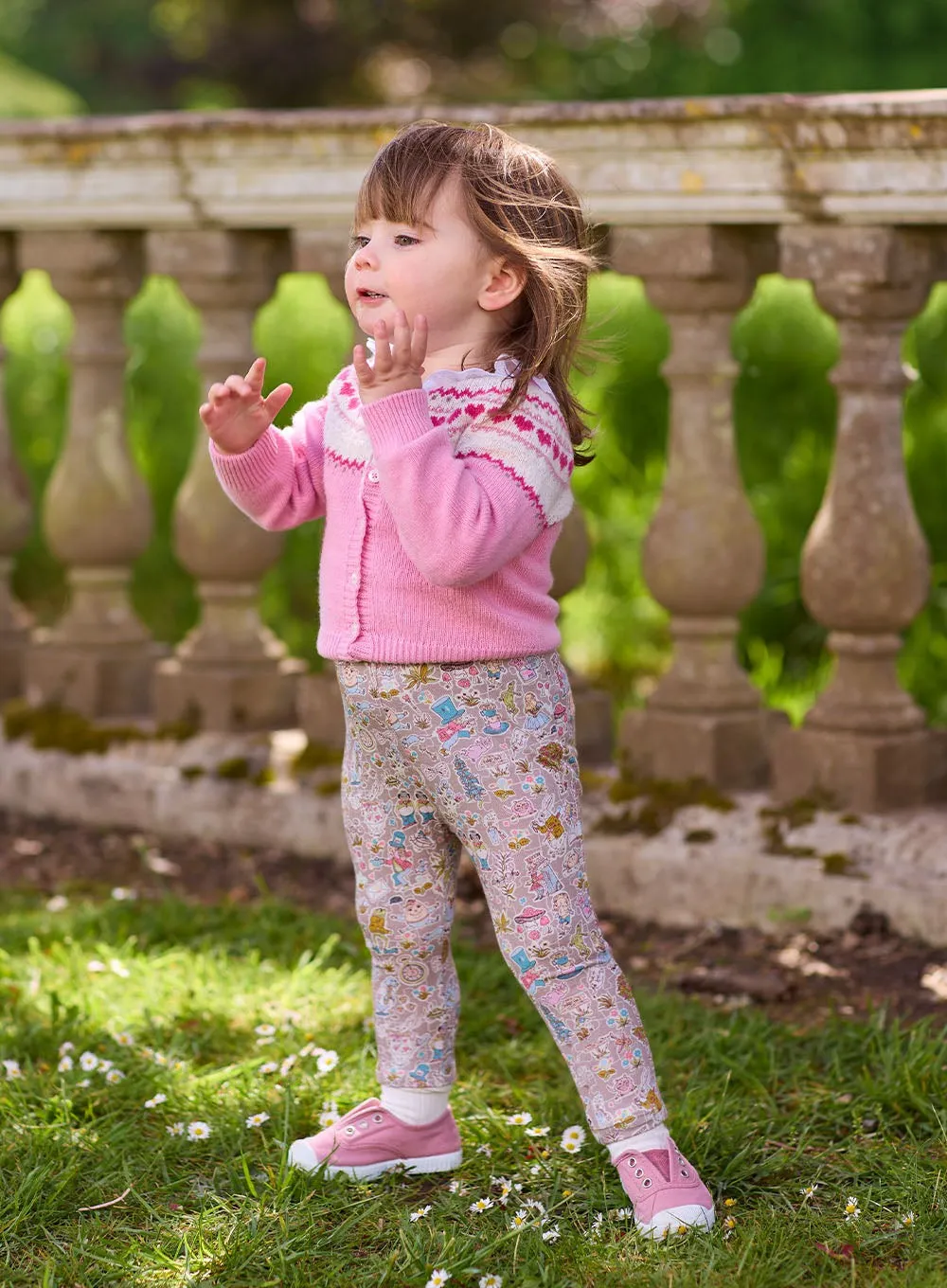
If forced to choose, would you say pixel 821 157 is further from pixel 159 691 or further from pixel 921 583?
pixel 159 691

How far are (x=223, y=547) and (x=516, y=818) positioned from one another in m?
1.68

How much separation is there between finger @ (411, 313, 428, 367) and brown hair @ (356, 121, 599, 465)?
133mm

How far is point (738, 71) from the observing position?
65.5ft

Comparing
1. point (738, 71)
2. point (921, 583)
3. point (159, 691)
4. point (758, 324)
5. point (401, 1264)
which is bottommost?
point (401, 1264)

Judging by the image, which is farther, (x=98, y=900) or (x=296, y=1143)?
(x=98, y=900)

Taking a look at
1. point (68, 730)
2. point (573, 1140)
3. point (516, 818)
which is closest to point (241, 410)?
point (516, 818)

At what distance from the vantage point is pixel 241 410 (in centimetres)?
231

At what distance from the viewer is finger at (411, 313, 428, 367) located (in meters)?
2.14

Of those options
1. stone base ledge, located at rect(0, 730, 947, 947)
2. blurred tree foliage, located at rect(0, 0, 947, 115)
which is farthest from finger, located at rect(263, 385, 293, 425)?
blurred tree foliage, located at rect(0, 0, 947, 115)

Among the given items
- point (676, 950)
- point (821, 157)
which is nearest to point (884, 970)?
point (676, 950)

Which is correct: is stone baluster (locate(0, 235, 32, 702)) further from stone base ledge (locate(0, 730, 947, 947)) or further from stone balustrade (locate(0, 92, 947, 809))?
stone base ledge (locate(0, 730, 947, 947))

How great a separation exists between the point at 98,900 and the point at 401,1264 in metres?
1.53

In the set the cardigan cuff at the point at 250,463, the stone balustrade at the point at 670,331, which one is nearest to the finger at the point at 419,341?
the cardigan cuff at the point at 250,463

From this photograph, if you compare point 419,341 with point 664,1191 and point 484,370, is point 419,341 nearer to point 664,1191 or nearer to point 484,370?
point 484,370
